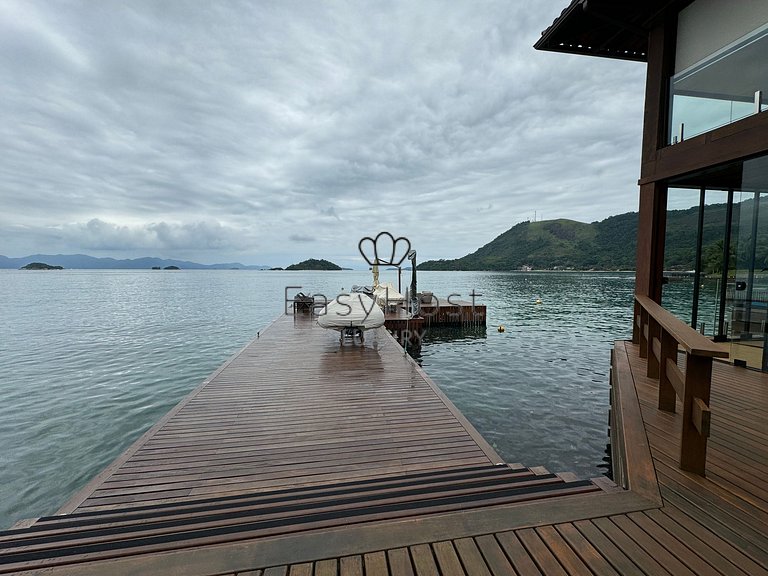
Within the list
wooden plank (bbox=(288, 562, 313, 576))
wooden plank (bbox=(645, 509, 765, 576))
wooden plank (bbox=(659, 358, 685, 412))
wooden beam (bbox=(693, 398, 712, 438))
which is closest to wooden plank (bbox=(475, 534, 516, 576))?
wooden plank (bbox=(288, 562, 313, 576))

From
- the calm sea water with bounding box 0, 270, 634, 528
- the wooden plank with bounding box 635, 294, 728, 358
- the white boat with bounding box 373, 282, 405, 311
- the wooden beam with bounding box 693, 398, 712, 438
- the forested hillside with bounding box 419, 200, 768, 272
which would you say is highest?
the forested hillside with bounding box 419, 200, 768, 272

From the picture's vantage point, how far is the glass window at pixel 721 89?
444 cm

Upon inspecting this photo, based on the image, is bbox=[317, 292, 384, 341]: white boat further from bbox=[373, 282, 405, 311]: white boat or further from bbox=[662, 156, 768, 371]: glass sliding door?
bbox=[373, 282, 405, 311]: white boat

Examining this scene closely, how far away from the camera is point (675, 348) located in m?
3.09

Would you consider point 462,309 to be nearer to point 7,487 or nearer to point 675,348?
point 675,348

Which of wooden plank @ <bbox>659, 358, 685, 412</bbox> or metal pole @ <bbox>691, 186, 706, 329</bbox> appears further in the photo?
metal pole @ <bbox>691, 186, 706, 329</bbox>

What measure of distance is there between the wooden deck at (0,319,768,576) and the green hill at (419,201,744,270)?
3.22 meters

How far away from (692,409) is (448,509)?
1.71 m

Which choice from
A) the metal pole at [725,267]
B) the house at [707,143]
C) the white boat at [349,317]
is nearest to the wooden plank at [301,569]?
the house at [707,143]

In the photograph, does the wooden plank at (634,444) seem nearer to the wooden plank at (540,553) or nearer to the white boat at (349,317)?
the wooden plank at (540,553)

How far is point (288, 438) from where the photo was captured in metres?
3.68

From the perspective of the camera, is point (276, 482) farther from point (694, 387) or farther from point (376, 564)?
point (694, 387)

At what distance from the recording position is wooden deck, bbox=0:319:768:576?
156 centimetres

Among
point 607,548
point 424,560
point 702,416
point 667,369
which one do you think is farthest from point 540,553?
point 667,369
